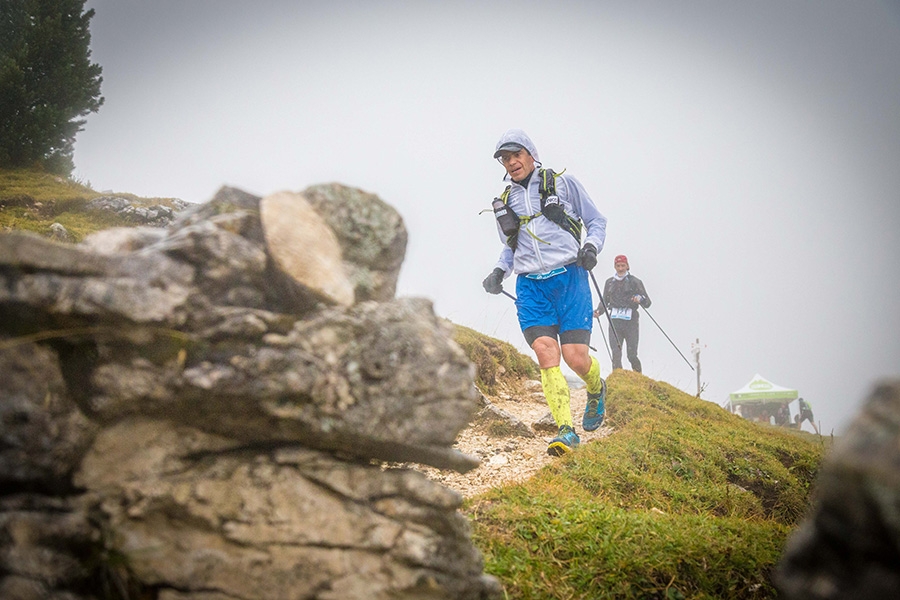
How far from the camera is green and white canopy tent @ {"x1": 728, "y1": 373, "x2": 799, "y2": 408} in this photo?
2808 cm

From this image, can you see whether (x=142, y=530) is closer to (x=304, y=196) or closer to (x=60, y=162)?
(x=304, y=196)

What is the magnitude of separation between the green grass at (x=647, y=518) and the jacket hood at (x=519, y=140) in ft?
15.4

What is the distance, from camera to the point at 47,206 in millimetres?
18453

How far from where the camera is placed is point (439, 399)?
2.76m

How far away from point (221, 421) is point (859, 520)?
2753 mm

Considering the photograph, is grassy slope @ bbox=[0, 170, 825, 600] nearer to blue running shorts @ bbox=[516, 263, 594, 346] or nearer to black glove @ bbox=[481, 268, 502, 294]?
blue running shorts @ bbox=[516, 263, 594, 346]

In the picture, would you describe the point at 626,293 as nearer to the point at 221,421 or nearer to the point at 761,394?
the point at 221,421

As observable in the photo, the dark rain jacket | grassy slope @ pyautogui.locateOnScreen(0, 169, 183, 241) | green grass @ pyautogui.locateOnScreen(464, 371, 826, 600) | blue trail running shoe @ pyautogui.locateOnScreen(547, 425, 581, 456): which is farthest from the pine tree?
green grass @ pyautogui.locateOnScreen(464, 371, 826, 600)

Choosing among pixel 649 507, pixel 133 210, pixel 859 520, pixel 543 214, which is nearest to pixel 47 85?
pixel 133 210

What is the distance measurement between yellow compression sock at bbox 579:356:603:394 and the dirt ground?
2.91 feet

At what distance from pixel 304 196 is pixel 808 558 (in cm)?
304

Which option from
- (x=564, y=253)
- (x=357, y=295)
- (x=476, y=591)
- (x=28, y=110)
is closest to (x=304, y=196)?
(x=357, y=295)

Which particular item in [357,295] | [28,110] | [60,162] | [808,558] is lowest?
[808,558]

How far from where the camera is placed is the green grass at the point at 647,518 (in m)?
3.67
